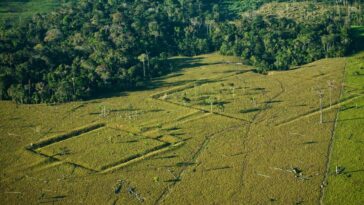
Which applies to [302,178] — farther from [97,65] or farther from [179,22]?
[179,22]

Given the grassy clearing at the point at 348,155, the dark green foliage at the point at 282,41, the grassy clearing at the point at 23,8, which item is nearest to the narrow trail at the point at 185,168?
the grassy clearing at the point at 348,155

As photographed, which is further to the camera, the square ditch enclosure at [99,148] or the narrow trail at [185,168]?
the square ditch enclosure at [99,148]

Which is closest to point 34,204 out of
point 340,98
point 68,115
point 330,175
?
point 68,115

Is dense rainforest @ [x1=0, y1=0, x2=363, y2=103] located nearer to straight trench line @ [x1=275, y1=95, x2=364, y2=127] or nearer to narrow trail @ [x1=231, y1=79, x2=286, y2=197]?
narrow trail @ [x1=231, y1=79, x2=286, y2=197]

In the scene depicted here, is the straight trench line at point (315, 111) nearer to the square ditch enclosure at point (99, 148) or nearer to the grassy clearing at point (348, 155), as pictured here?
the grassy clearing at point (348, 155)

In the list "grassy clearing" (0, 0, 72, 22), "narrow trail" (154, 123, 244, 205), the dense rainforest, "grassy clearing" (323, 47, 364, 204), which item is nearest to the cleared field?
"narrow trail" (154, 123, 244, 205)

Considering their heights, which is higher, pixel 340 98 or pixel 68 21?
pixel 68 21

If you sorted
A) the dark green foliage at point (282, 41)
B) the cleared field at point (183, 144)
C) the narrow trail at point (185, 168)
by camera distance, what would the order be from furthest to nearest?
the dark green foliage at point (282, 41) < the cleared field at point (183, 144) < the narrow trail at point (185, 168)
